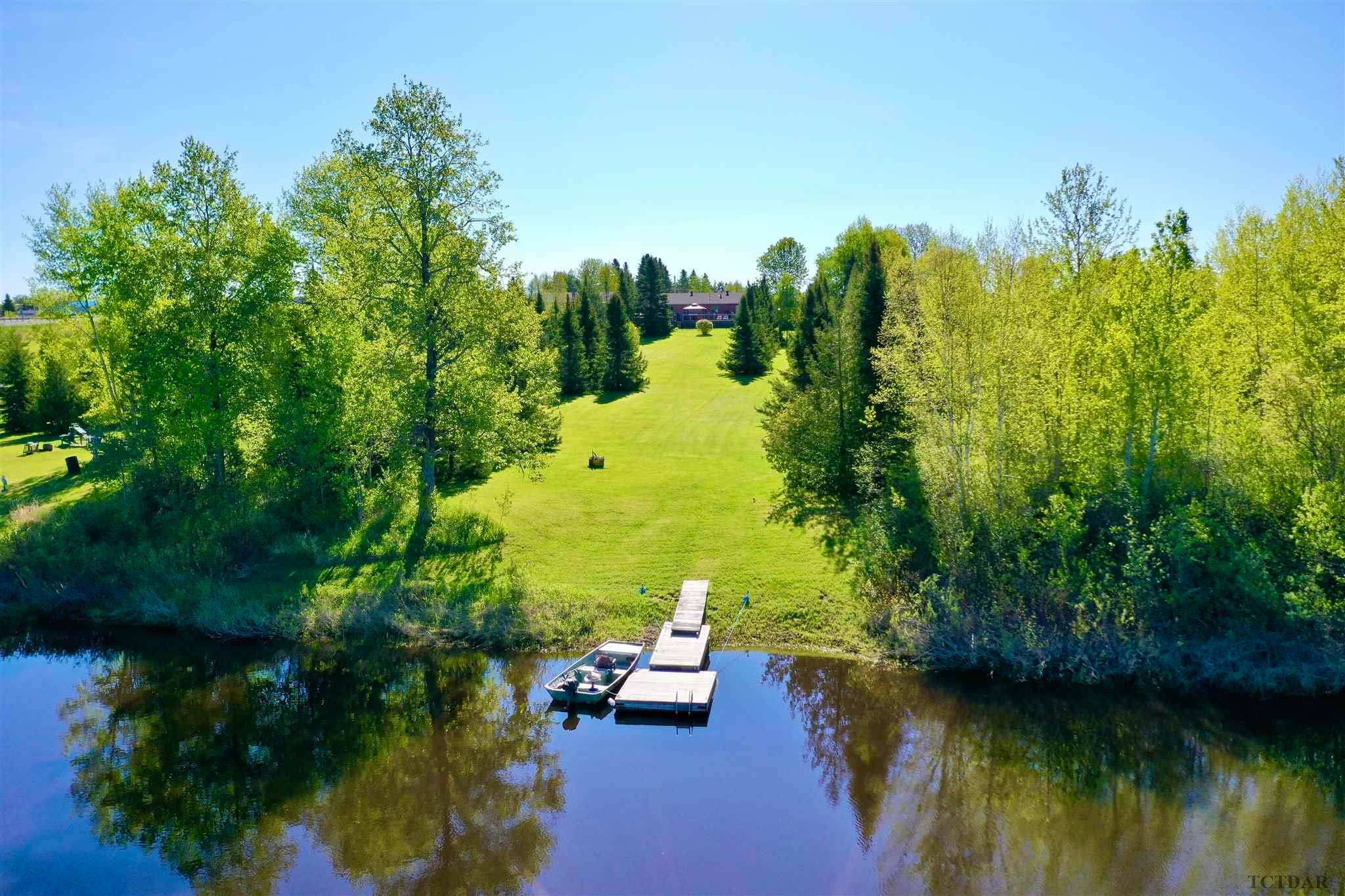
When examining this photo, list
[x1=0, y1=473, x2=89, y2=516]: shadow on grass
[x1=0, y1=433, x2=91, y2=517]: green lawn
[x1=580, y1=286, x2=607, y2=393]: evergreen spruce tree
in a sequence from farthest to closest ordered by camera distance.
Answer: [x1=580, y1=286, x2=607, y2=393]: evergreen spruce tree → [x1=0, y1=433, x2=91, y2=517]: green lawn → [x1=0, y1=473, x2=89, y2=516]: shadow on grass

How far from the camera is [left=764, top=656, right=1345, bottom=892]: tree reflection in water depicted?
13.3 metres

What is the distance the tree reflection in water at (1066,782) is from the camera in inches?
523

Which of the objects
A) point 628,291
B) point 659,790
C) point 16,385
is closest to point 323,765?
point 659,790

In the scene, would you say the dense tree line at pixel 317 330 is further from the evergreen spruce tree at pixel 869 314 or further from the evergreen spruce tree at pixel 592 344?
the evergreen spruce tree at pixel 592 344

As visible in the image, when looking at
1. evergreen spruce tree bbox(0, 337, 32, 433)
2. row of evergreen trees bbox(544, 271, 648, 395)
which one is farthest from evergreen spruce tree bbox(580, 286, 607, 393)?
evergreen spruce tree bbox(0, 337, 32, 433)

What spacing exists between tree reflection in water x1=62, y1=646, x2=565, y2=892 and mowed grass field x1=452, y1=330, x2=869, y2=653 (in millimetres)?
4539

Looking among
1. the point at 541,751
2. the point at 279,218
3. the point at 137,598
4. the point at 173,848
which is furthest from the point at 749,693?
the point at 279,218

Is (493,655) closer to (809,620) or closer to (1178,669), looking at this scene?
(809,620)

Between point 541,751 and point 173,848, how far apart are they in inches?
290

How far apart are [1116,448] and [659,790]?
633 inches

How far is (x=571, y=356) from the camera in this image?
57406mm

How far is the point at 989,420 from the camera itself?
21.9m

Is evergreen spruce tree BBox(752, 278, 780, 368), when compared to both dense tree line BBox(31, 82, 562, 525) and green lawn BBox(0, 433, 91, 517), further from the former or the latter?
green lawn BBox(0, 433, 91, 517)

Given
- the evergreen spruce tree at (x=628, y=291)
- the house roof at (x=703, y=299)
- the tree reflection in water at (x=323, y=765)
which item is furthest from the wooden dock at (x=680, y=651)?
the house roof at (x=703, y=299)
